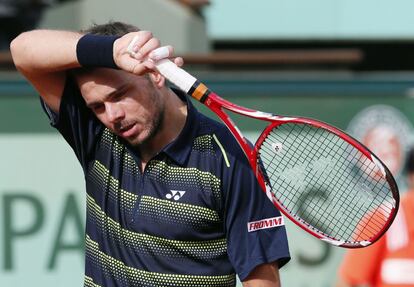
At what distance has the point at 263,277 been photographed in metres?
3.70

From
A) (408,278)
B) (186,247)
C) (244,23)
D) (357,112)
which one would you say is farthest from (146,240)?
(244,23)

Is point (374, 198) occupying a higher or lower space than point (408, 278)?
higher

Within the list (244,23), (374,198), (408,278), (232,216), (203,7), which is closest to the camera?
(232,216)

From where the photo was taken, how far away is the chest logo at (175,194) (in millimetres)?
3736

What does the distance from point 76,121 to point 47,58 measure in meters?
0.26

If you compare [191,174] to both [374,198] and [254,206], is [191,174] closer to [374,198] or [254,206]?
[254,206]

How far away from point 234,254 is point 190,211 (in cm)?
19

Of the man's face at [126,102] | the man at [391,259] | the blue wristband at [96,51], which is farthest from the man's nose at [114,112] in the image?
the man at [391,259]

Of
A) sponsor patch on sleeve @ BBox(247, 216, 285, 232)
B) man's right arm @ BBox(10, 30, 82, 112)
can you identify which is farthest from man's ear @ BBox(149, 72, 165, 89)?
sponsor patch on sleeve @ BBox(247, 216, 285, 232)

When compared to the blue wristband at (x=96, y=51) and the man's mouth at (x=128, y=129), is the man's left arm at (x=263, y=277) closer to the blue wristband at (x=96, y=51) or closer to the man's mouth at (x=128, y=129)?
the man's mouth at (x=128, y=129)

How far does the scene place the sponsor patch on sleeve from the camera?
12.1ft

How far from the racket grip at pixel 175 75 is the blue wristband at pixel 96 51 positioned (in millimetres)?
137

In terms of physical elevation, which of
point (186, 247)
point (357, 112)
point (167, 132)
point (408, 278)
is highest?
point (167, 132)

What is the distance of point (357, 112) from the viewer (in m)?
6.66
